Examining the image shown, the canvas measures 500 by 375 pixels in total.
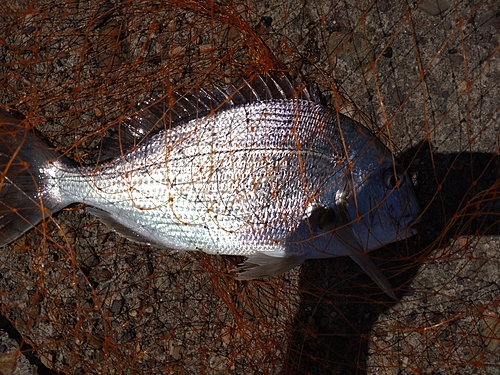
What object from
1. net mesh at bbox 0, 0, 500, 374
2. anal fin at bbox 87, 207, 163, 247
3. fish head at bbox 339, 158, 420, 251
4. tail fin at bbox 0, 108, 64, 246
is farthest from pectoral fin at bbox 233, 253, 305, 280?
tail fin at bbox 0, 108, 64, 246

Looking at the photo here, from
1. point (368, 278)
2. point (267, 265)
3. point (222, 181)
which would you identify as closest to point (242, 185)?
point (222, 181)

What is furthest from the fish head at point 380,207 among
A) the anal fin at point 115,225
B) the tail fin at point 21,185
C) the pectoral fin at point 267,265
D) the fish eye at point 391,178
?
the tail fin at point 21,185

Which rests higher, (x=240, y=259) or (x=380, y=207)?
(x=380, y=207)

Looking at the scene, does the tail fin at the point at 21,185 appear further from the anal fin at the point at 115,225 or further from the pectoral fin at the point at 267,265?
the pectoral fin at the point at 267,265

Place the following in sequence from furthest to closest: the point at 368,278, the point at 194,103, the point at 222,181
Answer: the point at 368,278, the point at 194,103, the point at 222,181

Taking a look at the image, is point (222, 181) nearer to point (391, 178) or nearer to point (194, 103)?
point (194, 103)
